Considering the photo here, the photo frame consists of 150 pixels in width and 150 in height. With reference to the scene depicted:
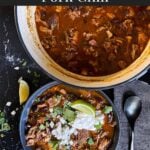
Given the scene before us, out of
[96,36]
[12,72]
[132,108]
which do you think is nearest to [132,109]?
[132,108]

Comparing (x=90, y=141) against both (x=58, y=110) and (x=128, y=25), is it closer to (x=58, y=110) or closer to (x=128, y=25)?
(x=58, y=110)

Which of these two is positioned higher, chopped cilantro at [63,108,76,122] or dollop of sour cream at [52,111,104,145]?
chopped cilantro at [63,108,76,122]

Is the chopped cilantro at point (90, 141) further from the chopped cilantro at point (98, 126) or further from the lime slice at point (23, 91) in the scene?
the lime slice at point (23, 91)

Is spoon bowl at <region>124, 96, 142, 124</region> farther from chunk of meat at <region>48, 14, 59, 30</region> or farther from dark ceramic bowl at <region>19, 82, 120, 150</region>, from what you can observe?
chunk of meat at <region>48, 14, 59, 30</region>

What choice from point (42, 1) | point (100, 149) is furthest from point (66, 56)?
point (100, 149)

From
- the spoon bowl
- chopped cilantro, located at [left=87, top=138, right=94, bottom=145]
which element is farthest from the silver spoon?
chopped cilantro, located at [left=87, top=138, right=94, bottom=145]
